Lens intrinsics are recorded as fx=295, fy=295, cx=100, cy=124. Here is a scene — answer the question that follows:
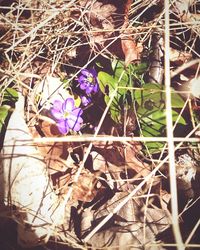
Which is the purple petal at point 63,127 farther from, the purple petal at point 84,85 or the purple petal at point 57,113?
the purple petal at point 84,85

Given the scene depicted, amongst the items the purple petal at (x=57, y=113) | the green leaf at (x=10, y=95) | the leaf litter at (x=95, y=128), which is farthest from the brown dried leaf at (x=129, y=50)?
the green leaf at (x=10, y=95)

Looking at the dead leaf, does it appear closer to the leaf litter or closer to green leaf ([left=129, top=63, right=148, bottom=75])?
the leaf litter

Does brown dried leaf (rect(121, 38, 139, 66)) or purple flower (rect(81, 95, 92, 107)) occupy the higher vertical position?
brown dried leaf (rect(121, 38, 139, 66))

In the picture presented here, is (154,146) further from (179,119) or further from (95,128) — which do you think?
(95,128)

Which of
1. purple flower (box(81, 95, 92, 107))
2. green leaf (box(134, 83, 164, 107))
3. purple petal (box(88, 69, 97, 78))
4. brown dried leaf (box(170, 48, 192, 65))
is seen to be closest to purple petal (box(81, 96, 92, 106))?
purple flower (box(81, 95, 92, 107))

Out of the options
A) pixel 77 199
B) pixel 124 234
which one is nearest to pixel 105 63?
pixel 77 199

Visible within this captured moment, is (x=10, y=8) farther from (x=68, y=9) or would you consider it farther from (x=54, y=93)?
(x=54, y=93)
